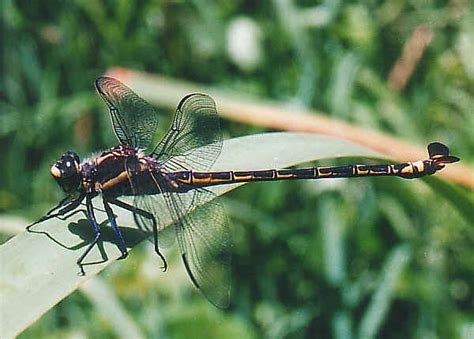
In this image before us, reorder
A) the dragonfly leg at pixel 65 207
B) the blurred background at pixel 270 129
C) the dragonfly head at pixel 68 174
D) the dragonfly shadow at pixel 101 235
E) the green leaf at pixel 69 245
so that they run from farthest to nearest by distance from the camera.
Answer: the blurred background at pixel 270 129
the dragonfly head at pixel 68 174
the dragonfly leg at pixel 65 207
the dragonfly shadow at pixel 101 235
the green leaf at pixel 69 245

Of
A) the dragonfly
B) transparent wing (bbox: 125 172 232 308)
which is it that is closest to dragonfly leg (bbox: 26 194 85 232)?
the dragonfly

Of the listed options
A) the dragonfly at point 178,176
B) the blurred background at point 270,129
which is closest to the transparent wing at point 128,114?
the dragonfly at point 178,176

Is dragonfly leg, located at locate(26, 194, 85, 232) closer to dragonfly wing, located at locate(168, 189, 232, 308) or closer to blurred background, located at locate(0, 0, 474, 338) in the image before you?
dragonfly wing, located at locate(168, 189, 232, 308)

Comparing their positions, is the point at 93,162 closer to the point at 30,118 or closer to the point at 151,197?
the point at 151,197

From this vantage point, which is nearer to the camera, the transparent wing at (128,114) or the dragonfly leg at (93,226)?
the dragonfly leg at (93,226)

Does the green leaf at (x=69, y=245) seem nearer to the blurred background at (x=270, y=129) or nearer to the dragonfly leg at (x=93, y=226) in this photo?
the dragonfly leg at (x=93, y=226)

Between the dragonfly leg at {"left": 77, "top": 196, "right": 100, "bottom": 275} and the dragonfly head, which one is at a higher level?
the dragonfly head

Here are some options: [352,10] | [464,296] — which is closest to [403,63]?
[352,10]
